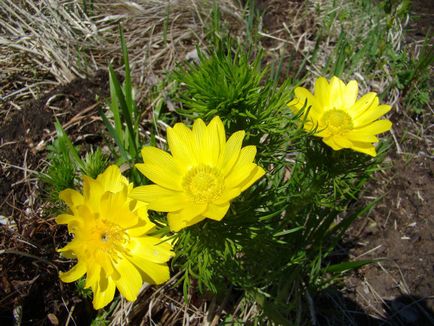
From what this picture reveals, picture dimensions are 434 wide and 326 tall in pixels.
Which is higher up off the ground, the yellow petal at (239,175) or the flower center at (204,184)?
the yellow petal at (239,175)

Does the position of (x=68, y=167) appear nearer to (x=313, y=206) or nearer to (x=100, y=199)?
(x=100, y=199)

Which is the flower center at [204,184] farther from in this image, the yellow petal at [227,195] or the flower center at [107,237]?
the flower center at [107,237]

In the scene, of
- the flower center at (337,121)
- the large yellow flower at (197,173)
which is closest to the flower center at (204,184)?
the large yellow flower at (197,173)

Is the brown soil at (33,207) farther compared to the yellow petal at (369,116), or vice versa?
the brown soil at (33,207)

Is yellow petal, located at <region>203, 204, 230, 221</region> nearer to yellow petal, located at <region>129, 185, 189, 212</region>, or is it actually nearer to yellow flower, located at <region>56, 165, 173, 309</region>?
yellow petal, located at <region>129, 185, 189, 212</region>

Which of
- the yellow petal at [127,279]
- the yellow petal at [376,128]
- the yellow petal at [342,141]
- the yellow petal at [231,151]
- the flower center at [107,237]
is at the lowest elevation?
the yellow petal at [127,279]

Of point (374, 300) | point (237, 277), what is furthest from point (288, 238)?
point (374, 300)
